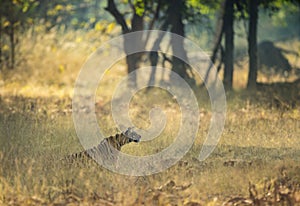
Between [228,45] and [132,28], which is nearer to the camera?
[132,28]

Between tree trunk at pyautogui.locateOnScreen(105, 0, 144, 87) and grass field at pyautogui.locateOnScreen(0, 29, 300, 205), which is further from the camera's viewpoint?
tree trunk at pyautogui.locateOnScreen(105, 0, 144, 87)

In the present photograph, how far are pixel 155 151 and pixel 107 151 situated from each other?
856 millimetres

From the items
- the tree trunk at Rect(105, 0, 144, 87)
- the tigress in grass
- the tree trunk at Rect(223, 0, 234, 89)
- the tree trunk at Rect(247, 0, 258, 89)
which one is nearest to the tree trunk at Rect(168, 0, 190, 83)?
the tree trunk at Rect(105, 0, 144, 87)

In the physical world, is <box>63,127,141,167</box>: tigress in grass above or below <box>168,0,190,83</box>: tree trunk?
above

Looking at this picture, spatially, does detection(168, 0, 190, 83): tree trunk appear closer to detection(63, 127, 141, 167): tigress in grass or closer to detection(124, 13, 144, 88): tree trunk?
detection(124, 13, 144, 88): tree trunk

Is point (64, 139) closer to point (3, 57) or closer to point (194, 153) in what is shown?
point (194, 153)

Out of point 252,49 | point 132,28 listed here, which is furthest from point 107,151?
point 252,49

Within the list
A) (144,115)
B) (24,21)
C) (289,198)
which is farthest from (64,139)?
(24,21)

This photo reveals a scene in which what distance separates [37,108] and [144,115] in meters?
1.85

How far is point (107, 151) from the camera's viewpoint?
724 cm

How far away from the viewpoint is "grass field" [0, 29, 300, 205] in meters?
6.02

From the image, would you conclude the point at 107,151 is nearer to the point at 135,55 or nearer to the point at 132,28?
the point at 132,28

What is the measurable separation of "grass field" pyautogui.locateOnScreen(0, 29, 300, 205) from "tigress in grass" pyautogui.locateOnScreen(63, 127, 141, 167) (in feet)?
0.65

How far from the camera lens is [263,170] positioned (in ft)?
22.4
